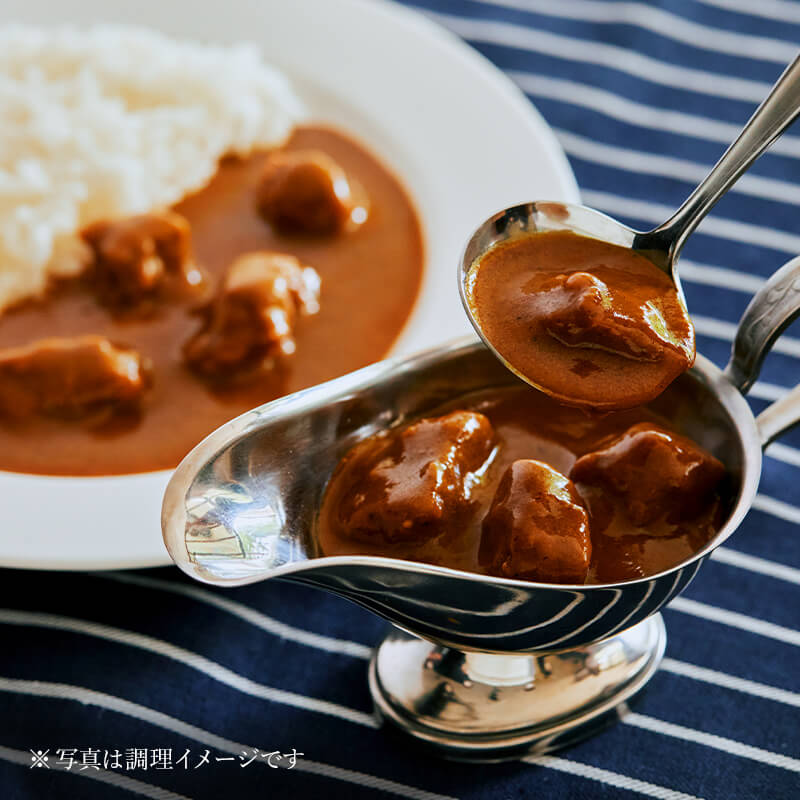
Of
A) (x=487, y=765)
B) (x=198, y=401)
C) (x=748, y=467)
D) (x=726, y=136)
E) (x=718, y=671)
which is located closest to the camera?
(x=748, y=467)

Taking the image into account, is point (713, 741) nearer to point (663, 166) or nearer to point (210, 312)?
point (210, 312)

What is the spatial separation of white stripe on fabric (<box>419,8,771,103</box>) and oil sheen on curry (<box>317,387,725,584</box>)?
189 centimetres

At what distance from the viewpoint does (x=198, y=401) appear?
251 cm

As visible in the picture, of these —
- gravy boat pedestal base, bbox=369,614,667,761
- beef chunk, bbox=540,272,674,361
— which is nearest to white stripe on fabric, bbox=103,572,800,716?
gravy boat pedestal base, bbox=369,614,667,761

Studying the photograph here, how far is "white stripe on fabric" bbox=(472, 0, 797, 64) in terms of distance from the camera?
3.49 meters

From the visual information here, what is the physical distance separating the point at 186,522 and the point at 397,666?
1.79 ft

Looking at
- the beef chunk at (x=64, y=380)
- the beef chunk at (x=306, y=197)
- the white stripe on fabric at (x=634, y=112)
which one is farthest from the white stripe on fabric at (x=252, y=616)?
the white stripe on fabric at (x=634, y=112)

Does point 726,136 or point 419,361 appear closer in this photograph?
point 419,361

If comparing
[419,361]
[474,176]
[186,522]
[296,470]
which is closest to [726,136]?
[474,176]

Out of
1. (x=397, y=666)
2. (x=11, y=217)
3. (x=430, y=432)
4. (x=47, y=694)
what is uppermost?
(x=430, y=432)

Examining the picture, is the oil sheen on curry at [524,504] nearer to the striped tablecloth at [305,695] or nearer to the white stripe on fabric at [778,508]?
the striped tablecloth at [305,695]

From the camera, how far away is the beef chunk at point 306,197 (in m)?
2.88

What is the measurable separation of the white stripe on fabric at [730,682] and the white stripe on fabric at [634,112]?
5.75 ft

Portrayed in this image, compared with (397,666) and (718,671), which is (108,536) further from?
(718,671)
